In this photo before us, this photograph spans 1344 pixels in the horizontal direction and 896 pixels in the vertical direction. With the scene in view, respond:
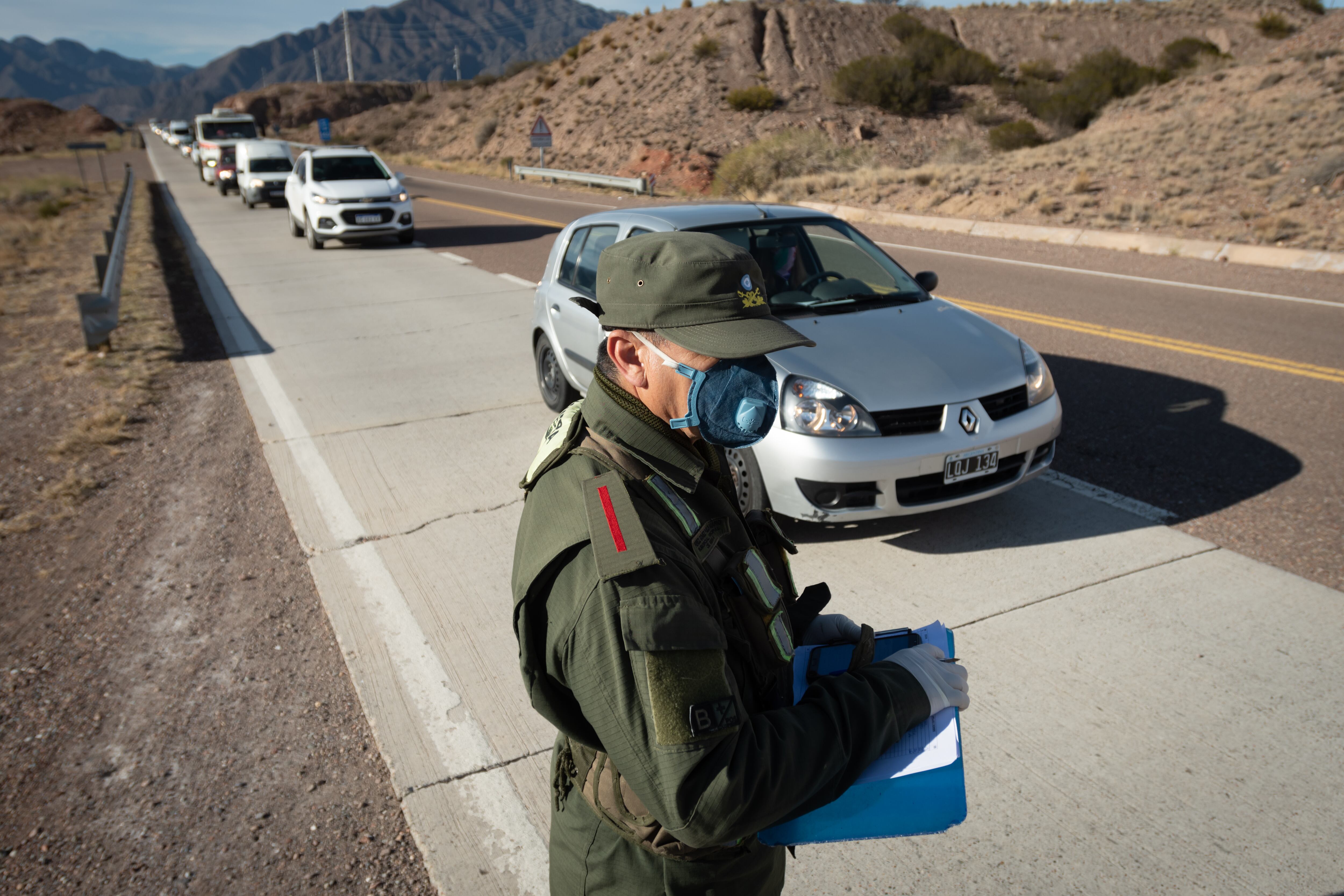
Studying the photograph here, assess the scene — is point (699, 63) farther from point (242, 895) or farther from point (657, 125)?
point (242, 895)

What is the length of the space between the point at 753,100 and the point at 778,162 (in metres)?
16.1

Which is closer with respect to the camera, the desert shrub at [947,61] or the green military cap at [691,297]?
the green military cap at [691,297]

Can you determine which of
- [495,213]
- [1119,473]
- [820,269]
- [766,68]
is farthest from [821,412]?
[766,68]

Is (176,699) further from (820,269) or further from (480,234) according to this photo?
(480,234)

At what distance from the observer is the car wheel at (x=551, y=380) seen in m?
6.68

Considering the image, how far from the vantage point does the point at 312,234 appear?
16.0 m

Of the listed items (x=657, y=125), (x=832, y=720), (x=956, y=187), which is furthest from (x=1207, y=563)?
(x=657, y=125)

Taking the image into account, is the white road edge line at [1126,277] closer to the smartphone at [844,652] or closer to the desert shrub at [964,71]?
the smartphone at [844,652]

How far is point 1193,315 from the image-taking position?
977cm

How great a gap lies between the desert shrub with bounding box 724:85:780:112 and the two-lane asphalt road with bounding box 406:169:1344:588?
26572 millimetres

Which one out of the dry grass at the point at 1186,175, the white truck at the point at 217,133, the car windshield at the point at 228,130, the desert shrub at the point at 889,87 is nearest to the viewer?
the dry grass at the point at 1186,175

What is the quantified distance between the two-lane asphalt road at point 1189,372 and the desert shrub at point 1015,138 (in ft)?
53.8

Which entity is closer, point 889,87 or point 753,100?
point 889,87

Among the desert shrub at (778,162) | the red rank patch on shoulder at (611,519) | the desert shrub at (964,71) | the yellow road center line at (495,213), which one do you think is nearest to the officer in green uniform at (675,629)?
the red rank patch on shoulder at (611,519)
